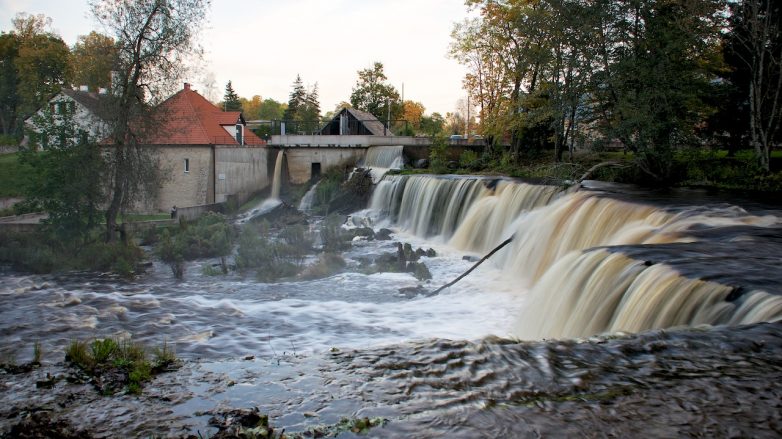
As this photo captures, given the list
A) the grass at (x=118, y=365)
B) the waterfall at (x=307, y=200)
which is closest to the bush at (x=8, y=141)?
the waterfall at (x=307, y=200)

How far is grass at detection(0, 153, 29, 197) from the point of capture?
32.3 m

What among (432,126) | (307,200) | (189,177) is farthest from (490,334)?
(432,126)

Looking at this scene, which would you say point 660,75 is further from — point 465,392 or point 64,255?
point 64,255

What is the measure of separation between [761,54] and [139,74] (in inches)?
756

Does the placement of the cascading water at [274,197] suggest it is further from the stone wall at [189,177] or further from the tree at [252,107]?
→ the tree at [252,107]

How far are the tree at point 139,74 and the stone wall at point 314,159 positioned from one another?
48.9 ft

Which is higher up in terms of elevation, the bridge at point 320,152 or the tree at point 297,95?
the tree at point 297,95

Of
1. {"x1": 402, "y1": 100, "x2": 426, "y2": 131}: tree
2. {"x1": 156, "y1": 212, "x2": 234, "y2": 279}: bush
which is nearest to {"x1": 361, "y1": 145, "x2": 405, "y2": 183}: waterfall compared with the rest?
{"x1": 156, "y1": 212, "x2": 234, "y2": 279}: bush

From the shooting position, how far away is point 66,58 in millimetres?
53250

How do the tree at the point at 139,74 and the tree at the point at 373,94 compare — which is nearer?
Answer: the tree at the point at 139,74

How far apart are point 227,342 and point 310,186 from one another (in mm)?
25380

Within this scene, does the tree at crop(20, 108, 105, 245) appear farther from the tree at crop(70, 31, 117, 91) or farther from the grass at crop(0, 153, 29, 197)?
the grass at crop(0, 153, 29, 197)

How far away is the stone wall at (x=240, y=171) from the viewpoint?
31.2 meters

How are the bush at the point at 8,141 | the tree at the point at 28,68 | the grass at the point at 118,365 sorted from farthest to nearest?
the tree at the point at 28,68
the bush at the point at 8,141
the grass at the point at 118,365
